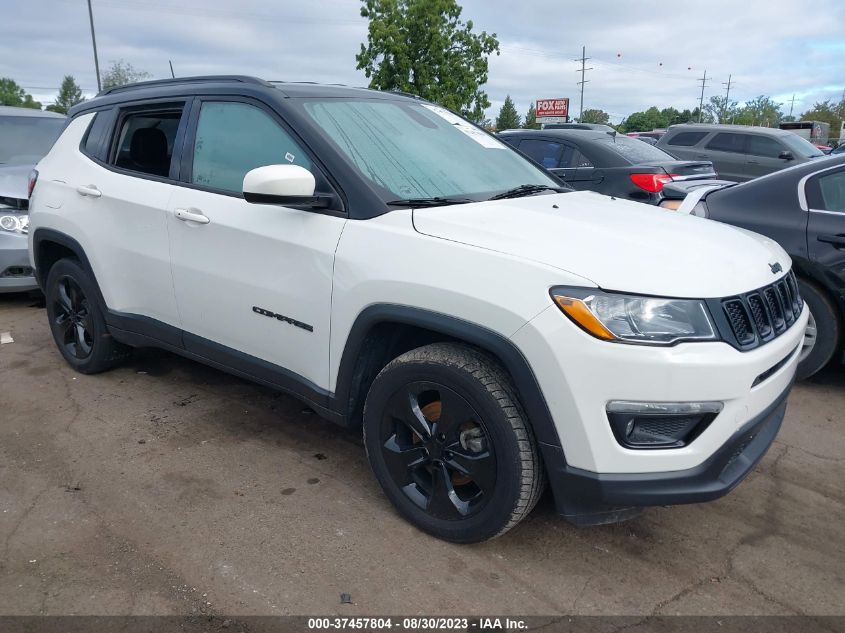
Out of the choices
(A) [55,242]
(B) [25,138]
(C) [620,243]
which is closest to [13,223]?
(B) [25,138]

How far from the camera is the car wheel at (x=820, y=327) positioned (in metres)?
4.29

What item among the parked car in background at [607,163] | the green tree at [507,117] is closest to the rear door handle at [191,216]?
the parked car in background at [607,163]

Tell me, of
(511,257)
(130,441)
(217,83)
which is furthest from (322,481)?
(217,83)

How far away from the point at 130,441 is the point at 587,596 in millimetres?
2458

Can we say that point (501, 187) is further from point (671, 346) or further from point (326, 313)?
point (671, 346)

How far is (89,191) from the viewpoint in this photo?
4070mm

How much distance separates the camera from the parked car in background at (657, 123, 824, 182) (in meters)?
12.2

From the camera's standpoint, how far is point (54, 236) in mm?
4383

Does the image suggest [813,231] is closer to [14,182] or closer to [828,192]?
[828,192]

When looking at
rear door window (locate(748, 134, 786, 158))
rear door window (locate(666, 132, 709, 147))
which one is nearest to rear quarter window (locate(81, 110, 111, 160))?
rear door window (locate(748, 134, 786, 158))

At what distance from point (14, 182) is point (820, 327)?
6.78 meters

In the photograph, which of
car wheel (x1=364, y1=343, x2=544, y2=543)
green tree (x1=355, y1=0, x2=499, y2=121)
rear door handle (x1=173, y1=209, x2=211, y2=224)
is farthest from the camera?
green tree (x1=355, y1=0, x2=499, y2=121)

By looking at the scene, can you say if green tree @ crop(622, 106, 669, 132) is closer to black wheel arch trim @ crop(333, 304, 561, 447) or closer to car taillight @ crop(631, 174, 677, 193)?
car taillight @ crop(631, 174, 677, 193)

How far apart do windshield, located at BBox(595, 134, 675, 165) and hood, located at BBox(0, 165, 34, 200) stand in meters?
5.87
